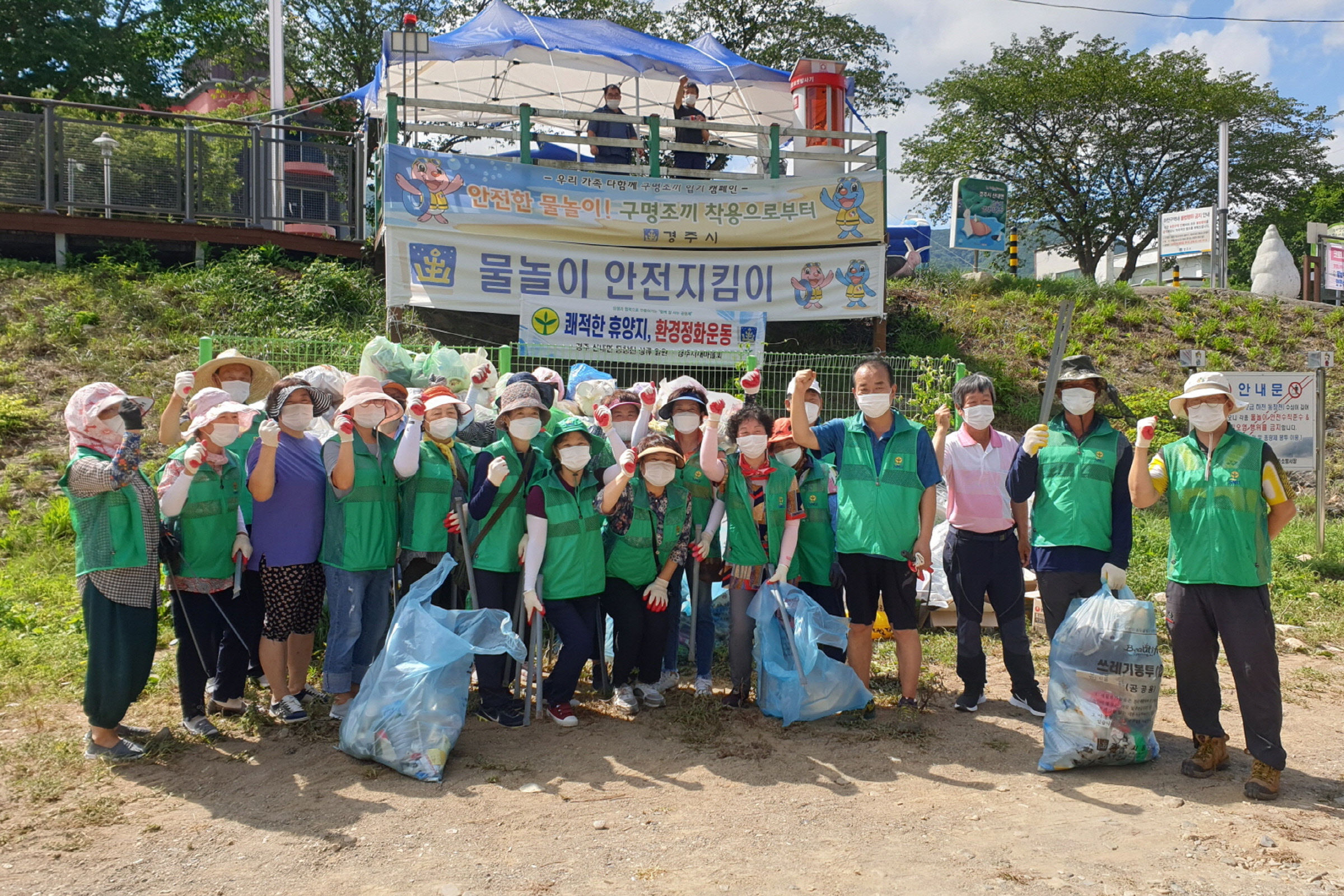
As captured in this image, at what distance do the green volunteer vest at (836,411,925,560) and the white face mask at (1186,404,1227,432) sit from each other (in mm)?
1193

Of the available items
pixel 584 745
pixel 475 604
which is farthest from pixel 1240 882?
pixel 475 604

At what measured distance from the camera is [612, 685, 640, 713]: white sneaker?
16.5ft

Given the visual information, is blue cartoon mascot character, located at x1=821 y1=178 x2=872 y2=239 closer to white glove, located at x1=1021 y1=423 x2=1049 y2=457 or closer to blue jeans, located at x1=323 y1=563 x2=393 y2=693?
white glove, located at x1=1021 y1=423 x2=1049 y2=457

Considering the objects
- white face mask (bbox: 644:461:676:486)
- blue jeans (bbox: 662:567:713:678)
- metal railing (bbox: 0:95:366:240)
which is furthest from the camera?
metal railing (bbox: 0:95:366:240)

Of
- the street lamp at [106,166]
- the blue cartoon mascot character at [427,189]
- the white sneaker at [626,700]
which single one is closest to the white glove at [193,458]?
the white sneaker at [626,700]

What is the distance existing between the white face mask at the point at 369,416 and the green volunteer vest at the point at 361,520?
83 millimetres

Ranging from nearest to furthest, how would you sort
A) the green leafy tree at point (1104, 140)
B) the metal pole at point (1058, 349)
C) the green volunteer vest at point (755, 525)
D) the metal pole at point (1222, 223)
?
1. the green volunteer vest at point (755, 525)
2. the metal pole at point (1058, 349)
3. the metal pole at point (1222, 223)
4. the green leafy tree at point (1104, 140)

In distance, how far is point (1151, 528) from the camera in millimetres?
9500

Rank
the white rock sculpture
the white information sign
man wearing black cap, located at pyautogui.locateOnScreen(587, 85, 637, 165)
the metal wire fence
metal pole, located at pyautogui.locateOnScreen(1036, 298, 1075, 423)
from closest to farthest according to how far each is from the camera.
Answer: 1. metal pole, located at pyautogui.locateOnScreen(1036, 298, 1075, 423)
2. the metal wire fence
3. man wearing black cap, located at pyautogui.locateOnScreen(587, 85, 637, 165)
4. the white rock sculpture
5. the white information sign

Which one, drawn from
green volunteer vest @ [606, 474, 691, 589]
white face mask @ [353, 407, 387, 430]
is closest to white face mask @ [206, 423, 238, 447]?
white face mask @ [353, 407, 387, 430]

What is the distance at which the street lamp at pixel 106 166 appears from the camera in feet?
40.1

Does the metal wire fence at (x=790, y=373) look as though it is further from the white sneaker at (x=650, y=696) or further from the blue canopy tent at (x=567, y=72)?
the white sneaker at (x=650, y=696)

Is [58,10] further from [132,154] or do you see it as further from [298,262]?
[298,262]

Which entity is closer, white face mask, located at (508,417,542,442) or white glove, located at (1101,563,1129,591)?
white glove, located at (1101,563,1129,591)
